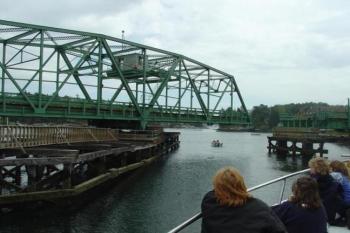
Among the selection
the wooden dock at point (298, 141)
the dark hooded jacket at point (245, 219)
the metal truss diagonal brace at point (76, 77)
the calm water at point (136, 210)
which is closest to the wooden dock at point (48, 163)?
the calm water at point (136, 210)

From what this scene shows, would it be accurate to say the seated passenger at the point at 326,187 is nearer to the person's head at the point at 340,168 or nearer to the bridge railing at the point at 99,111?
the person's head at the point at 340,168

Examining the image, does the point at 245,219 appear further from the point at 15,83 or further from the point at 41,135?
the point at 15,83

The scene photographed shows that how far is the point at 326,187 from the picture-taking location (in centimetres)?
766

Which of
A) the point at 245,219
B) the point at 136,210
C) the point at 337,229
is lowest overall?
the point at 136,210

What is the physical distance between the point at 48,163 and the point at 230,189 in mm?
17378

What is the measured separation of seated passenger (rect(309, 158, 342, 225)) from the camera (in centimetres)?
730

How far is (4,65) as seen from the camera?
4359cm

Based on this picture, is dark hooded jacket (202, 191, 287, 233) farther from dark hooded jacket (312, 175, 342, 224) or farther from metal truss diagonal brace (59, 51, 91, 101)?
metal truss diagonal brace (59, 51, 91, 101)

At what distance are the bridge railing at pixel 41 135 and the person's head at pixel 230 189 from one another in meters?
20.6

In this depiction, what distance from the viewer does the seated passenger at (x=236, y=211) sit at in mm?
4480

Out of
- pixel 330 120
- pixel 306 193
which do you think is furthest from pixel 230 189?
pixel 330 120

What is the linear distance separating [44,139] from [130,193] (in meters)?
6.78

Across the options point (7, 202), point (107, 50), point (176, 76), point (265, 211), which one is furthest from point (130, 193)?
point (176, 76)

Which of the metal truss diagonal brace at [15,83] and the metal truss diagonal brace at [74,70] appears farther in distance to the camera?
the metal truss diagonal brace at [74,70]
